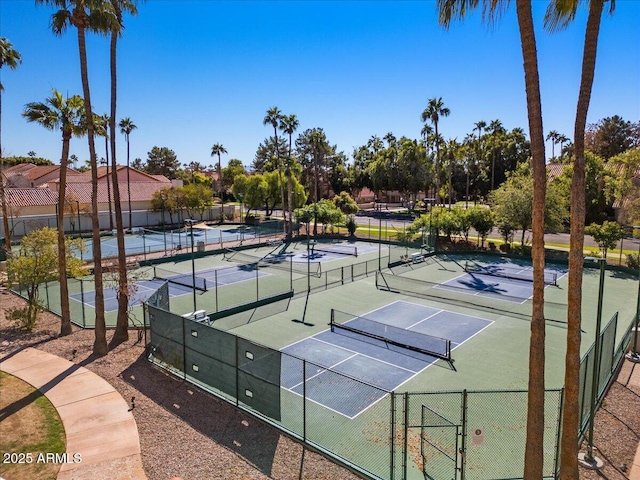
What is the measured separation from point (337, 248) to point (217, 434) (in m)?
34.5

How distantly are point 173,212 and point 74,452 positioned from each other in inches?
2005

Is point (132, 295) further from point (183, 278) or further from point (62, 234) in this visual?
point (62, 234)

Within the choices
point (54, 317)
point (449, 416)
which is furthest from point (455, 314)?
point (54, 317)

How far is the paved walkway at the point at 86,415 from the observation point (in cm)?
1025

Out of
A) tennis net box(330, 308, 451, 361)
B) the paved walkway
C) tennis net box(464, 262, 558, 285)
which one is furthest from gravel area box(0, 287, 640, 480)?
tennis net box(464, 262, 558, 285)

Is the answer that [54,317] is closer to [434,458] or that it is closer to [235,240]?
[434,458]

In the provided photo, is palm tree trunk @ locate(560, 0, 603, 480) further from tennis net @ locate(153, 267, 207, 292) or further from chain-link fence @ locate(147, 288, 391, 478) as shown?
tennis net @ locate(153, 267, 207, 292)

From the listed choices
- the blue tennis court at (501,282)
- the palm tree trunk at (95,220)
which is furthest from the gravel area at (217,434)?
the blue tennis court at (501,282)

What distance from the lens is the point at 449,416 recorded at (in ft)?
43.9

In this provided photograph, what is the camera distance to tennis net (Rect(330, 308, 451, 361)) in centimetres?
1852

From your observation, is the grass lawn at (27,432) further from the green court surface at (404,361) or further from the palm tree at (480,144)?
the palm tree at (480,144)

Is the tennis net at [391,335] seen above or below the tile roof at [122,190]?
below

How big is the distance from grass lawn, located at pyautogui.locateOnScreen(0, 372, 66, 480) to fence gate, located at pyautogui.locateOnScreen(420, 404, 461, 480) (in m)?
8.33

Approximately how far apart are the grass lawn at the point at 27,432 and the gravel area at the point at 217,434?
6.31ft
